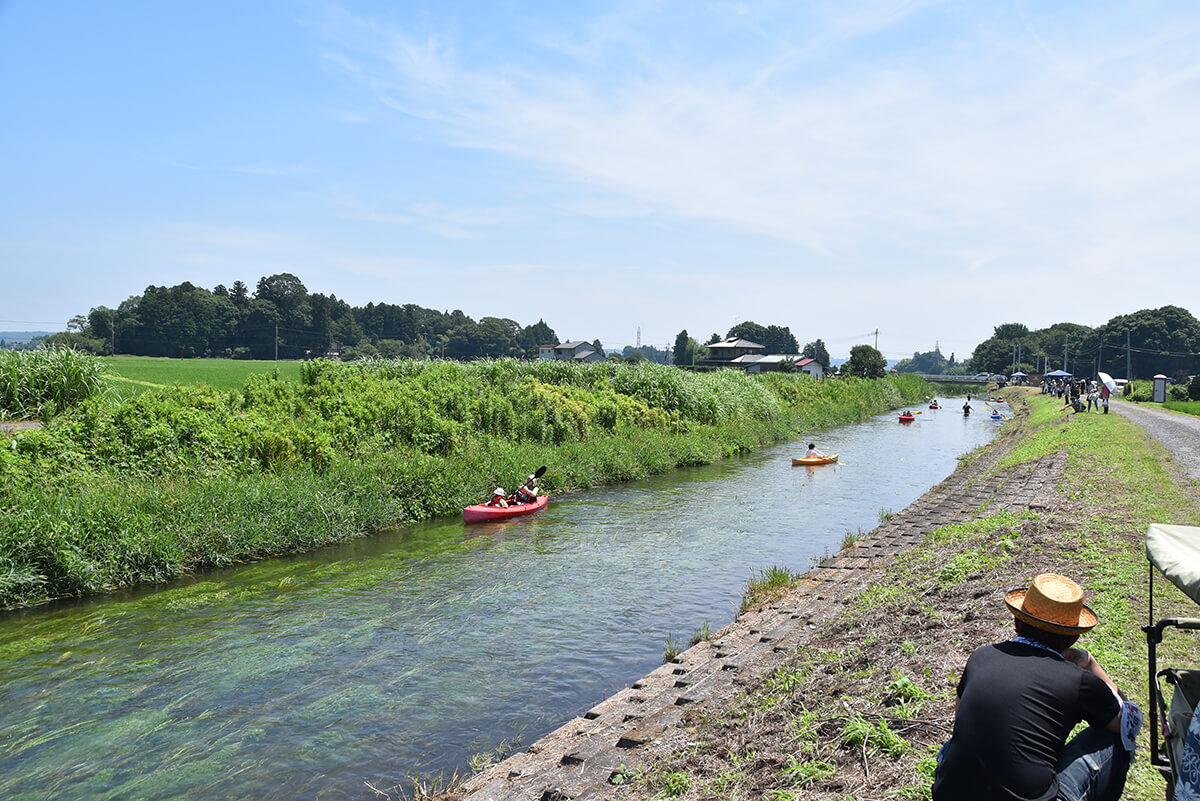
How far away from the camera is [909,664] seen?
6.91 m

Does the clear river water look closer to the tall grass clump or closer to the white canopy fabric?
the white canopy fabric

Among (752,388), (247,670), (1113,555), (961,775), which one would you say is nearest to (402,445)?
(247,670)

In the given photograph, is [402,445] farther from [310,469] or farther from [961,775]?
[961,775]

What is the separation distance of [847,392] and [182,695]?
2350 inches

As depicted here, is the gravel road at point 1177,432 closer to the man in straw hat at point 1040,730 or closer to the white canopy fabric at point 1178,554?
the white canopy fabric at point 1178,554

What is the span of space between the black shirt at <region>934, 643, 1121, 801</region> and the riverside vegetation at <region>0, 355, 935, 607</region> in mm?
13387

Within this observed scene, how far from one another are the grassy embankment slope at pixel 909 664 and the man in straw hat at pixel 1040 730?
1173 millimetres

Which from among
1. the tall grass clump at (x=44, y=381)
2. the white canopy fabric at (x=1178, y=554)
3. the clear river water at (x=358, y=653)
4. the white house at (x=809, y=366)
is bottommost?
the clear river water at (x=358, y=653)

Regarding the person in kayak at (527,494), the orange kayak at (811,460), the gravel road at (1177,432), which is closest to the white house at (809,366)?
the gravel road at (1177,432)

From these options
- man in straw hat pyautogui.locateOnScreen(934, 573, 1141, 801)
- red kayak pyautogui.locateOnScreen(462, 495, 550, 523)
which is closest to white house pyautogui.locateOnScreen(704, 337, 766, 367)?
red kayak pyautogui.locateOnScreen(462, 495, 550, 523)

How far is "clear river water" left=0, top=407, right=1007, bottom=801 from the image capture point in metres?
7.65

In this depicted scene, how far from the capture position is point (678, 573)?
47.5ft

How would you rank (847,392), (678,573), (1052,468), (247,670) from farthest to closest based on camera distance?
(847,392) < (1052,468) < (678,573) < (247,670)

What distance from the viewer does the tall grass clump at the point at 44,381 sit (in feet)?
60.2
